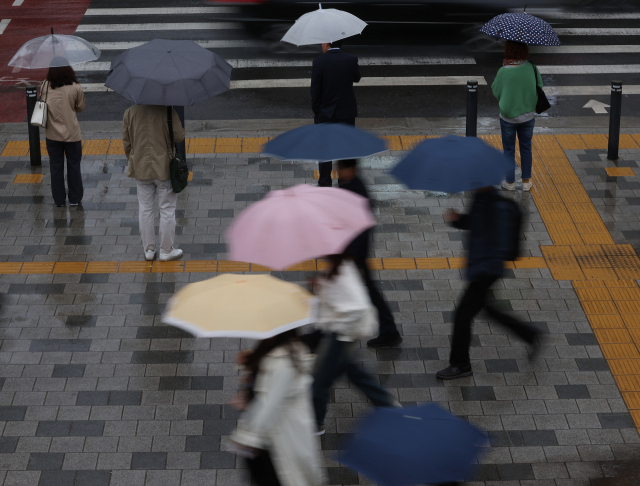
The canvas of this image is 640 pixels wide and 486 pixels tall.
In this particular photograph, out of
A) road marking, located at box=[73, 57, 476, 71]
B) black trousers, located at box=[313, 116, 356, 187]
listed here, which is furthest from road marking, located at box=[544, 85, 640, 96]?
black trousers, located at box=[313, 116, 356, 187]

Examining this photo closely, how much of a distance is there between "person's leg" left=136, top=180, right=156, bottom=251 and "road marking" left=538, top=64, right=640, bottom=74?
8570 millimetres

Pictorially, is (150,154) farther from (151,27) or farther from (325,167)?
(151,27)

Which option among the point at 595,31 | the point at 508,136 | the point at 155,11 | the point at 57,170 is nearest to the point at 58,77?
the point at 57,170

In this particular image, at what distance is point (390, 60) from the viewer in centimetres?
1457

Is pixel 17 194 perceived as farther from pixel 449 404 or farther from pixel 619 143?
pixel 619 143

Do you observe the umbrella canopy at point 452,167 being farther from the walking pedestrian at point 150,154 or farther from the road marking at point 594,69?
the road marking at point 594,69

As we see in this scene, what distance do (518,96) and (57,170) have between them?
206 inches

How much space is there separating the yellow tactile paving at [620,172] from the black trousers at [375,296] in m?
4.49

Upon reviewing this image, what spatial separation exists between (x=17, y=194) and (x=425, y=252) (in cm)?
485

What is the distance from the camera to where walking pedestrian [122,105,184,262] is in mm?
7387

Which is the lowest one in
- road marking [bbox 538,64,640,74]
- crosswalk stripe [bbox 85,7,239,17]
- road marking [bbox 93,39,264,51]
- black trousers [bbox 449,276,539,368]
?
black trousers [bbox 449,276,539,368]

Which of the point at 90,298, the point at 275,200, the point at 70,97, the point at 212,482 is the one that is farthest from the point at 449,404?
the point at 70,97

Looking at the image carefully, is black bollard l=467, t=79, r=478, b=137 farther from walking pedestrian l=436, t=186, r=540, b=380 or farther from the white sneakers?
walking pedestrian l=436, t=186, r=540, b=380

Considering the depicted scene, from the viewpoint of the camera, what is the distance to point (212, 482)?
5086 millimetres
